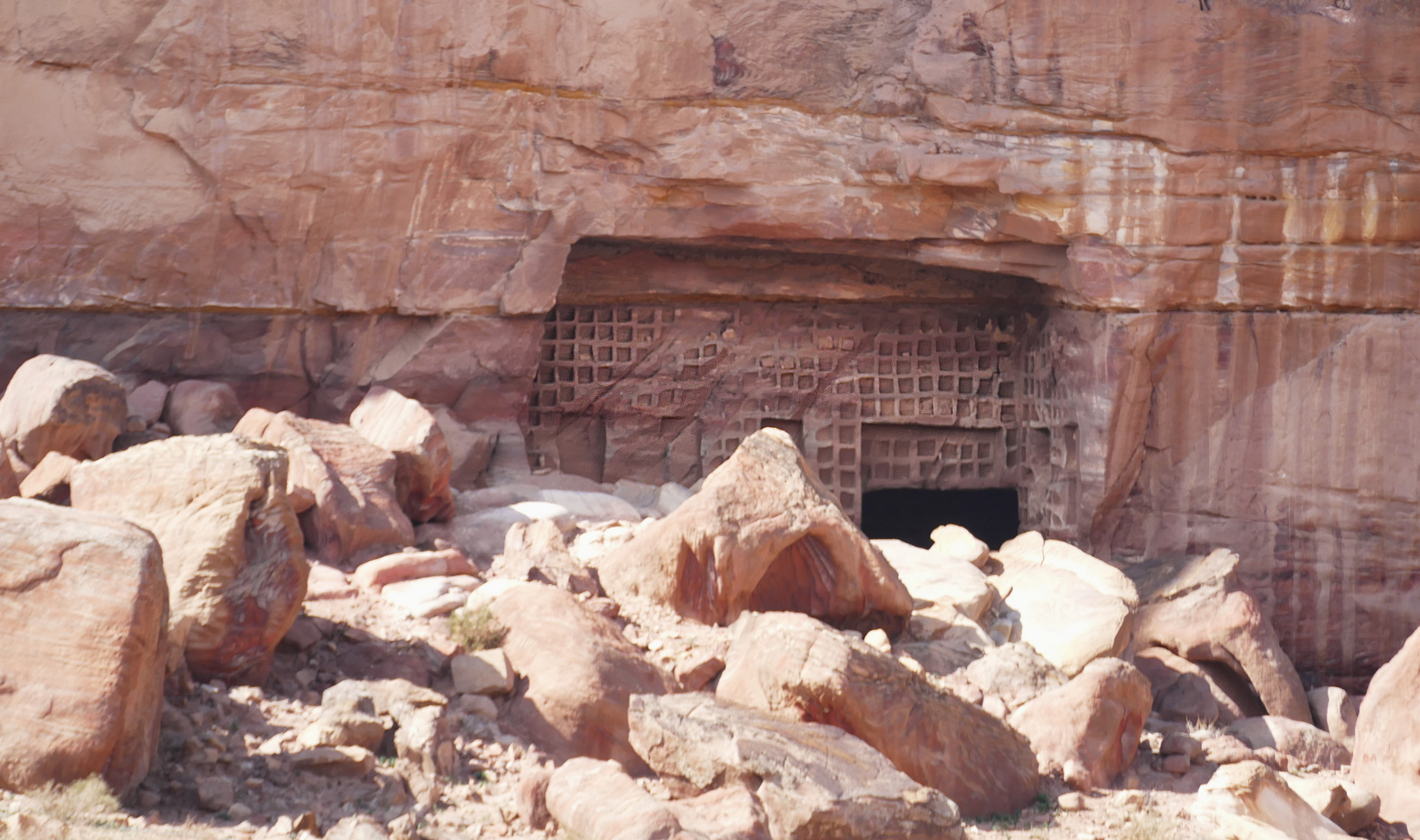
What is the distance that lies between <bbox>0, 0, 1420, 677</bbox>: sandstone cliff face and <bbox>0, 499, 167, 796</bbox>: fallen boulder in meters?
4.18

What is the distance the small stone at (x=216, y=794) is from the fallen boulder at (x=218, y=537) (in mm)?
610

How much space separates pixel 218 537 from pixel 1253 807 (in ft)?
12.2

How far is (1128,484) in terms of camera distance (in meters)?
8.35

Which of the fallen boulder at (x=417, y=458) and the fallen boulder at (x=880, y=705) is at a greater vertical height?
the fallen boulder at (x=417, y=458)

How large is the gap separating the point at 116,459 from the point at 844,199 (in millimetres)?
4756

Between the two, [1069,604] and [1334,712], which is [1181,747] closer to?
[1069,604]

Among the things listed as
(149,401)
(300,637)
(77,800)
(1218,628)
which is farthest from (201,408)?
(1218,628)

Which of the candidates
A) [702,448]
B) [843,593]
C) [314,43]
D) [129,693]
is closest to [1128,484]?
[702,448]

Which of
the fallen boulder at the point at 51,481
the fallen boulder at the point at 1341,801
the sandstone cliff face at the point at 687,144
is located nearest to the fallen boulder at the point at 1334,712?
the fallen boulder at the point at 1341,801

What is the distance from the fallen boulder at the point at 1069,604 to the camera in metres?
5.90

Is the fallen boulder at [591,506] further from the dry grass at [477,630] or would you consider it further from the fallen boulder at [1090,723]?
the fallen boulder at [1090,723]

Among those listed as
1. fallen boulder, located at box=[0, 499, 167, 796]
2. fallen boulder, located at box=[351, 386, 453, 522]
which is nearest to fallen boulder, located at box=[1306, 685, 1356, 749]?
fallen boulder, located at box=[351, 386, 453, 522]

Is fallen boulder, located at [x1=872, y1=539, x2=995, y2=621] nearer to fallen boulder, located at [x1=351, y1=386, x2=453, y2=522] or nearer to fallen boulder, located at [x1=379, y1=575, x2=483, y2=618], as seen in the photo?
fallen boulder, located at [x1=379, y1=575, x2=483, y2=618]

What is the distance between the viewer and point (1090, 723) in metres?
4.89
